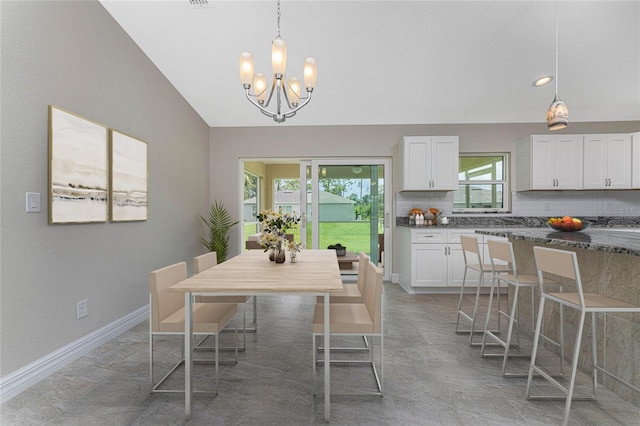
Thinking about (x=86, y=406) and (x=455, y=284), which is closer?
(x=86, y=406)

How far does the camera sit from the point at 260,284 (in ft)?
5.62

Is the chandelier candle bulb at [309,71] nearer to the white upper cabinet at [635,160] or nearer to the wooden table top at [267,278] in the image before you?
the wooden table top at [267,278]

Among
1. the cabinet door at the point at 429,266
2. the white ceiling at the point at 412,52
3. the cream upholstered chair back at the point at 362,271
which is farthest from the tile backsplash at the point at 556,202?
the cream upholstered chair back at the point at 362,271

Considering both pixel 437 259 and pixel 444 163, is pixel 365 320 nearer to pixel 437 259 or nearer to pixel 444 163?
pixel 437 259

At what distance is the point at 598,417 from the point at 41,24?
430 cm

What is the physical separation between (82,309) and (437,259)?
13.1ft

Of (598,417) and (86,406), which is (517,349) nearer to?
(598,417)

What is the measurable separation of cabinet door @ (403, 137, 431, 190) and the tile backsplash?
0.42 meters

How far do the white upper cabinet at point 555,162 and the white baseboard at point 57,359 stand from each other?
5.37 metres

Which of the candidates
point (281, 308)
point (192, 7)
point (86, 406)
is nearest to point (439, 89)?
point (192, 7)

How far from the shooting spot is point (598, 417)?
1.73 m

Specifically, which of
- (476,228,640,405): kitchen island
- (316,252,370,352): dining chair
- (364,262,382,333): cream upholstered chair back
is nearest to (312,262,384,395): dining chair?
(364,262,382,333): cream upholstered chair back

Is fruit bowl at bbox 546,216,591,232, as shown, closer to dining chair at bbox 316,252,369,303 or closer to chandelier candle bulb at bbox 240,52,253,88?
dining chair at bbox 316,252,369,303

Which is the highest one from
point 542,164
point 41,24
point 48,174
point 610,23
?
point 610,23
